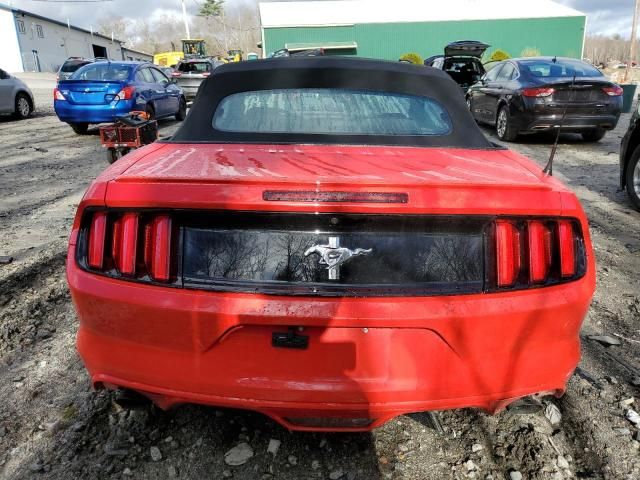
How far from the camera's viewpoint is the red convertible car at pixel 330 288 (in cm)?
163

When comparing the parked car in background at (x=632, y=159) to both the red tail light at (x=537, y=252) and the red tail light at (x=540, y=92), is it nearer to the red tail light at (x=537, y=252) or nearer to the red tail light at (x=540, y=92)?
the red tail light at (x=540, y=92)

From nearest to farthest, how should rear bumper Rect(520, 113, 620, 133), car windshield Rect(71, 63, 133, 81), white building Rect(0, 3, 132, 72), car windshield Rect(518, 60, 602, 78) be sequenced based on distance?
rear bumper Rect(520, 113, 620, 133), car windshield Rect(518, 60, 602, 78), car windshield Rect(71, 63, 133, 81), white building Rect(0, 3, 132, 72)

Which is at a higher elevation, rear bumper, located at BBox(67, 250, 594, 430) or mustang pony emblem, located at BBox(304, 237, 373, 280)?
mustang pony emblem, located at BBox(304, 237, 373, 280)

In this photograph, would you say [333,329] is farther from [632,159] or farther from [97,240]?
[632,159]

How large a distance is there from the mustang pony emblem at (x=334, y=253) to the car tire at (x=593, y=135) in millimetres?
9637

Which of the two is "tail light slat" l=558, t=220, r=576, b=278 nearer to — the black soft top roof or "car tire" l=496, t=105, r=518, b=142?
the black soft top roof

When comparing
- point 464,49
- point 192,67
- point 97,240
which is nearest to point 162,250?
point 97,240

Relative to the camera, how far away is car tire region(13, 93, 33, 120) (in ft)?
46.6

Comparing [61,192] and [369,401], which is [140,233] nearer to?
[369,401]

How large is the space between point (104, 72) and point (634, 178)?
10071 mm

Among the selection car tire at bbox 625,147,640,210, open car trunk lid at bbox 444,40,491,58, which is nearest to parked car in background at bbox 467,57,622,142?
car tire at bbox 625,147,640,210

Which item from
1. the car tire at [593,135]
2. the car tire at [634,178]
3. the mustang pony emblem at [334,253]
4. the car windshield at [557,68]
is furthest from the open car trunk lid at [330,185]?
the car tire at [593,135]

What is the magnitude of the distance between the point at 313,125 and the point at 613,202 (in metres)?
4.75

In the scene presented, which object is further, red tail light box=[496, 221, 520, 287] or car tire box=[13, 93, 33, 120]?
car tire box=[13, 93, 33, 120]
